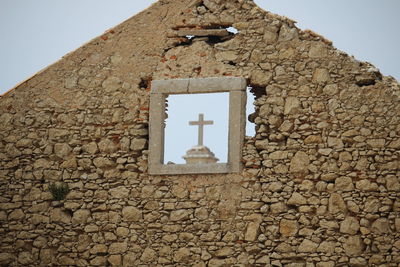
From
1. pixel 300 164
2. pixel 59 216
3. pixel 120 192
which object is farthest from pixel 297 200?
pixel 59 216

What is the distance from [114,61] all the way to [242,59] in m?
2.07

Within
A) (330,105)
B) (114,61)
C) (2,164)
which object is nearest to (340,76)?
(330,105)

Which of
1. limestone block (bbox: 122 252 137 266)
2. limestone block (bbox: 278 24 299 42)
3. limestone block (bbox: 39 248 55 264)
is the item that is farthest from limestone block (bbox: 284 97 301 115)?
limestone block (bbox: 39 248 55 264)

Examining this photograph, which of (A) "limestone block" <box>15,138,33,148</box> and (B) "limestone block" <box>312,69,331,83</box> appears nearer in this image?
(B) "limestone block" <box>312,69,331,83</box>

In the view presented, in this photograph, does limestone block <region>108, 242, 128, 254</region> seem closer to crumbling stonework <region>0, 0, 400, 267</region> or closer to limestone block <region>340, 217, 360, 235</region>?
crumbling stonework <region>0, 0, 400, 267</region>

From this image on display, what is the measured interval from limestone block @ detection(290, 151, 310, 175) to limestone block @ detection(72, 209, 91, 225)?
321 cm

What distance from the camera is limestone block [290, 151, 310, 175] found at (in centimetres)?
1399

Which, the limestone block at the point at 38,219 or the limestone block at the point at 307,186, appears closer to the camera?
the limestone block at the point at 307,186

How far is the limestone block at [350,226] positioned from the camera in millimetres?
13625

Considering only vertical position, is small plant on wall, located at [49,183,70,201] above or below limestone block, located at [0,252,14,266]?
above

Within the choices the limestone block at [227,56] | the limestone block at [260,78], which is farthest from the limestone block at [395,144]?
the limestone block at [227,56]

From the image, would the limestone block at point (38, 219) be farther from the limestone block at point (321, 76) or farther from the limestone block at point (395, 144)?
the limestone block at point (395, 144)

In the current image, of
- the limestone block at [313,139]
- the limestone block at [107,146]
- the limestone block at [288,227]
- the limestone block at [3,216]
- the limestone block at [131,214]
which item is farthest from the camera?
the limestone block at [3,216]

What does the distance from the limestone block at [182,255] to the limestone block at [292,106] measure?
2.51 meters
